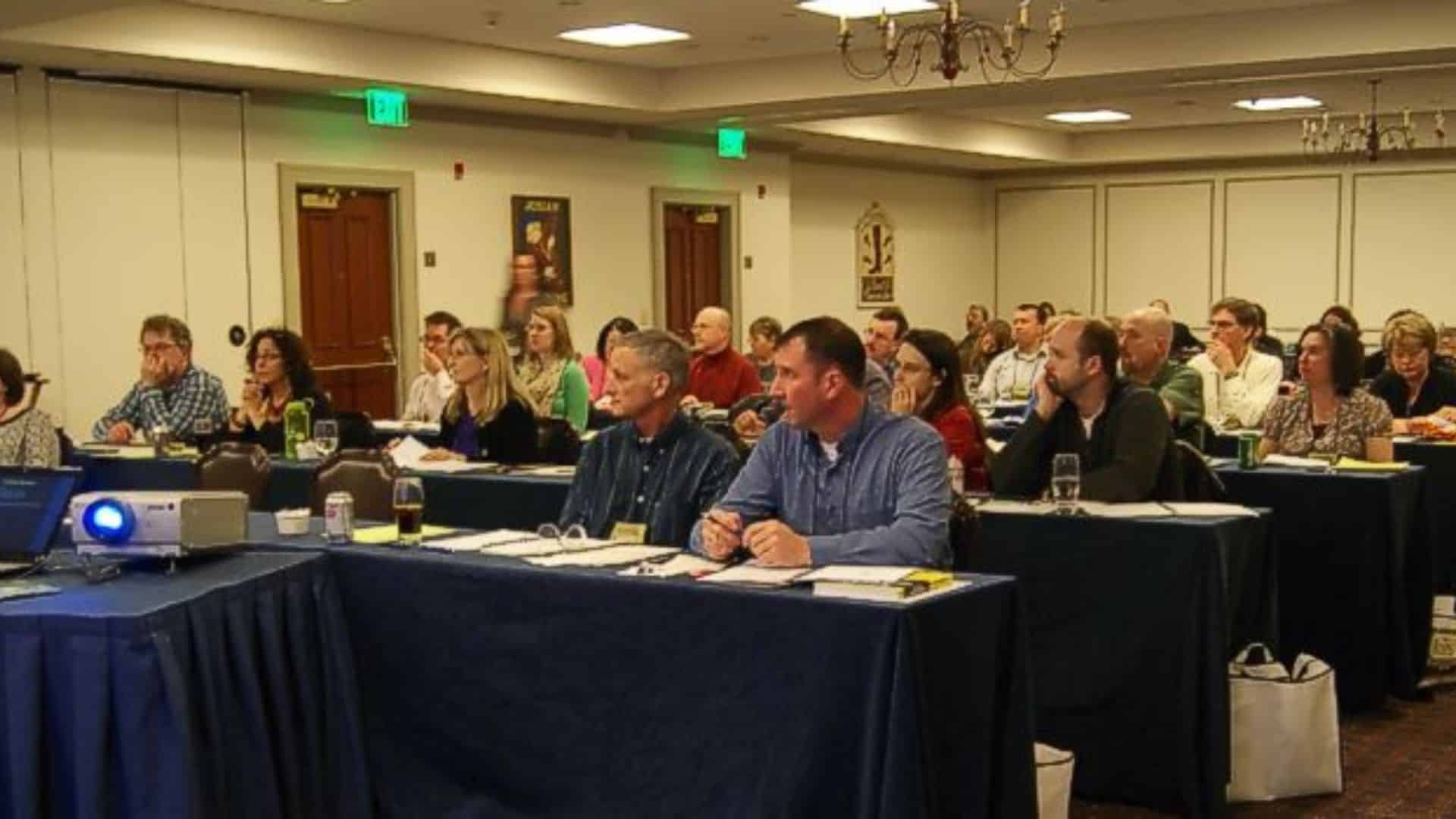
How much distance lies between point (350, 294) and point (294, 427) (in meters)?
5.18

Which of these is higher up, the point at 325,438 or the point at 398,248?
the point at 398,248

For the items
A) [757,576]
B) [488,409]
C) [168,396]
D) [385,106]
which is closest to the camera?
[757,576]

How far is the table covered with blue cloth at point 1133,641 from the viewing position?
178 inches

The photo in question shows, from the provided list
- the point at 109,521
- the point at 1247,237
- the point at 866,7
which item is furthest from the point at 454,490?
the point at 1247,237

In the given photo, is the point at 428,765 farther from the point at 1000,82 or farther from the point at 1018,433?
the point at 1000,82

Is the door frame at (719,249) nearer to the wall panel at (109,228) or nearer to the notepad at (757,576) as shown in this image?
the wall panel at (109,228)

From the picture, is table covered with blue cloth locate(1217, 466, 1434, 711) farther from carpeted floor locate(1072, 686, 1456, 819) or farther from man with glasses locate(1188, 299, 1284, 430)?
man with glasses locate(1188, 299, 1284, 430)

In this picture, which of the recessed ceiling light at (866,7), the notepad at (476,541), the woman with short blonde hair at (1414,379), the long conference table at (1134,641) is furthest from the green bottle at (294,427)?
the woman with short blonde hair at (1414,379)

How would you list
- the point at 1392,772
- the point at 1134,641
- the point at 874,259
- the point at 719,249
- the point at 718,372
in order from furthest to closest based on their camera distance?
1. the point at 874,259
2. the point at 719,249
3. the point at 718,372
4. the point at 1392,772
5. the point at 1134,641

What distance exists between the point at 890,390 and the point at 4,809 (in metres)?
3.00

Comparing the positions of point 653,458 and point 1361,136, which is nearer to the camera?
point 653,458

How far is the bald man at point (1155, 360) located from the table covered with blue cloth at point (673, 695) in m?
3.10

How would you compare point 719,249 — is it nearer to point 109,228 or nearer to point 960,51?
point 960,51

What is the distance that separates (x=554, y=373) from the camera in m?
8.85
